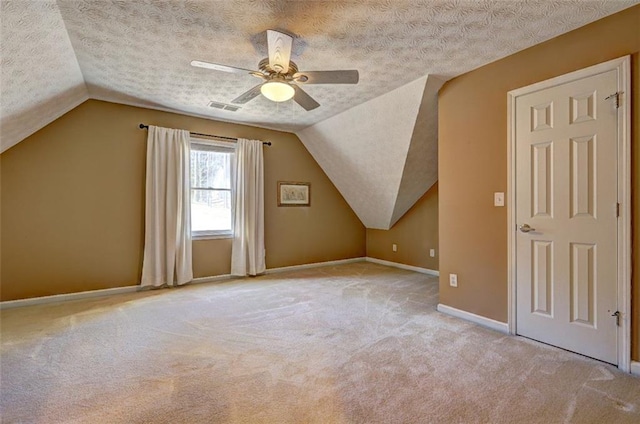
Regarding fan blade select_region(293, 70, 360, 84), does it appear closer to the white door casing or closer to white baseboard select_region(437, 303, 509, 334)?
the white door casing

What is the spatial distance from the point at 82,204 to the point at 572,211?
5026mm

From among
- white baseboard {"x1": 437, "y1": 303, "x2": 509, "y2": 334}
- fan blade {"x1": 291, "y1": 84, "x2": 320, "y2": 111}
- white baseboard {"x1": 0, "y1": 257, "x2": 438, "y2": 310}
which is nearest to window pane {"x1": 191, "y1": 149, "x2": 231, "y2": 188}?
white baseboard {"x1": 0, "y1": 257, "x2": 438, "y2": 310}

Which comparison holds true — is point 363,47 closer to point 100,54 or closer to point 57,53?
point 100,54

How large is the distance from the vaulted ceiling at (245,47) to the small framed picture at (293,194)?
1.56 meters

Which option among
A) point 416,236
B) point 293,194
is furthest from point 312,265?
point 416,236

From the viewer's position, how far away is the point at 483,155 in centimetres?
282

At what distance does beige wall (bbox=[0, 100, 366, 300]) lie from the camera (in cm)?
334

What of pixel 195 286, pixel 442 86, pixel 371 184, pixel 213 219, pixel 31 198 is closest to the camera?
pixel 442 86

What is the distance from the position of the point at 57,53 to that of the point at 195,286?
297 centimetres

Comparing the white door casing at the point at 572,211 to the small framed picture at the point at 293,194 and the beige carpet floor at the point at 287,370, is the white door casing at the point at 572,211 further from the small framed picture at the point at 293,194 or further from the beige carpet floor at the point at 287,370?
the small framed picture at the point at 293,194

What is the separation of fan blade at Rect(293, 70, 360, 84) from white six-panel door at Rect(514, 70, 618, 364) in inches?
58.8

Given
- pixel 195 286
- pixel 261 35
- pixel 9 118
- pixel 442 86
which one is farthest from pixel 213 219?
pixel 442 86

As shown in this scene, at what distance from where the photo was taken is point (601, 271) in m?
2.13

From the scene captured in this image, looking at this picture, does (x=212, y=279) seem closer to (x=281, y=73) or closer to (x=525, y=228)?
(x=281, y=73)
